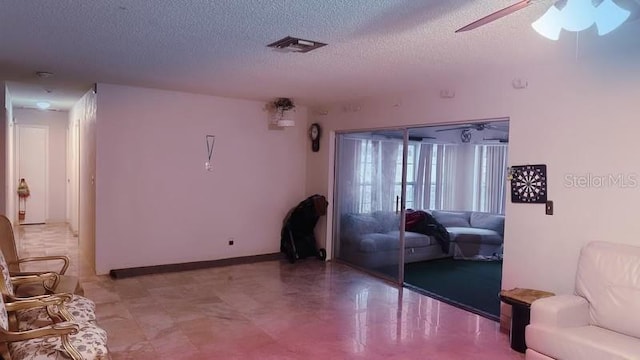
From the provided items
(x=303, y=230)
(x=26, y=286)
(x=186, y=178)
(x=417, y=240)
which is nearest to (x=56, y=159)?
(x=186, y=178)

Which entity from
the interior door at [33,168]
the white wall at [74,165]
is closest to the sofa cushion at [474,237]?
the white wall at [74,165]

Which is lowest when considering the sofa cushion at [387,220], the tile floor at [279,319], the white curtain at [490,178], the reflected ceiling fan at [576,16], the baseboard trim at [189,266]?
the tile floor at [279,319]

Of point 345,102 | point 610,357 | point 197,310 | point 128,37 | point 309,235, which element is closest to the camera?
point 610,357

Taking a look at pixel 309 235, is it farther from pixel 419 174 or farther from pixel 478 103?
pixel 478 103

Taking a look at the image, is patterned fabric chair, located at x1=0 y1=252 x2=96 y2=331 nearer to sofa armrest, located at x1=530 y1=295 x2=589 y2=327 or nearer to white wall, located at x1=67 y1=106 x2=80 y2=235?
sofa armrest, located at x1=530 y1=295 x2=589 y2=327

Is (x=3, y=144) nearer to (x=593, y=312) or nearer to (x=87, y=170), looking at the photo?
(x=87, y=170)

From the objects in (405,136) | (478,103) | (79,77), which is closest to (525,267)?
(478,103)

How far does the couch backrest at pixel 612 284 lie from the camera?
281cm

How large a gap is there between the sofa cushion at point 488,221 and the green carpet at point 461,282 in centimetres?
67

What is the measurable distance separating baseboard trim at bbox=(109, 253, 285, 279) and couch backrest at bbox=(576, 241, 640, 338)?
417 cm

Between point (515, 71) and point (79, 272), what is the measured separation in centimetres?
532

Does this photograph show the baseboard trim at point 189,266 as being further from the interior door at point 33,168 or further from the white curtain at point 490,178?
the interior door at point 33,168

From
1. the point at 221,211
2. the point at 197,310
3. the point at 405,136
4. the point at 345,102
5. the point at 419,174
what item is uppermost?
the point at 345,102

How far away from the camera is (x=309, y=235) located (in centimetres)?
651
